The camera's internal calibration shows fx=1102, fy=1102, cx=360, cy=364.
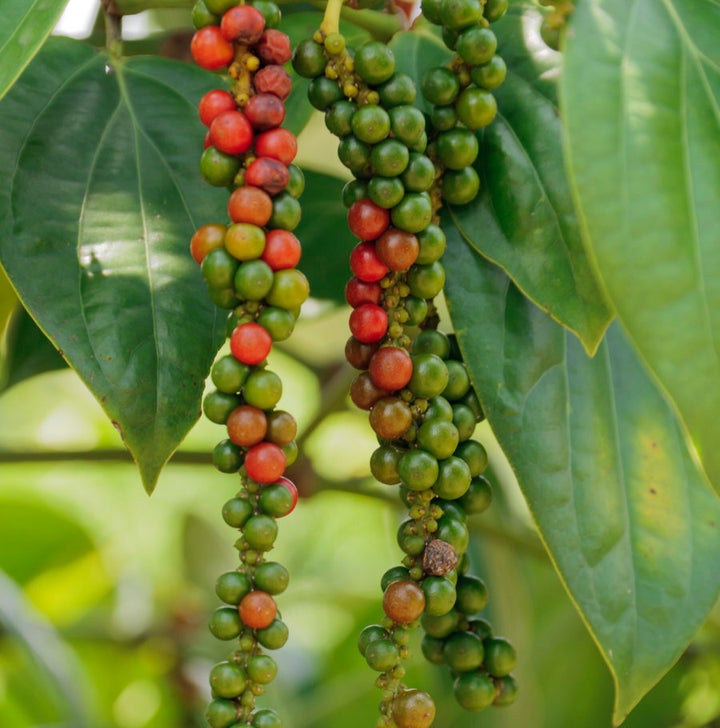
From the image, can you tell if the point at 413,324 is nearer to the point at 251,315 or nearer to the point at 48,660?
the point at 251,315

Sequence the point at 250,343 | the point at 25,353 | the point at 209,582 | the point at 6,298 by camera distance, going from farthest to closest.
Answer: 1. the point at 209,582
2. the point at 25,353
3. the point at 6,298
4. the point at 250,343

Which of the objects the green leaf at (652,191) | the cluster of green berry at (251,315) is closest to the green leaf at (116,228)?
the cluster of green berry at (251,315)

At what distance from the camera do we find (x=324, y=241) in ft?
2.95

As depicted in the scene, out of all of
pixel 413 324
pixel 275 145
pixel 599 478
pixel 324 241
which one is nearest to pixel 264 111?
pixel 275 145

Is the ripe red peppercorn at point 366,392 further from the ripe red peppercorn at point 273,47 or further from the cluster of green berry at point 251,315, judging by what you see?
the ripe red peppercorn at point 273,47

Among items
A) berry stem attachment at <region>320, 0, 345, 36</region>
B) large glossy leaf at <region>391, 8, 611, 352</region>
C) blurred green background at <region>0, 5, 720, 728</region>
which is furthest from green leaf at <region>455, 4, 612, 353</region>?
blurred green background at <region>0, 5, 720, 728</region>

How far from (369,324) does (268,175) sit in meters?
0.09

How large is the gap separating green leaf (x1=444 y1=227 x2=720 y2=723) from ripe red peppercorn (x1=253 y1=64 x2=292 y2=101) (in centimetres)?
15

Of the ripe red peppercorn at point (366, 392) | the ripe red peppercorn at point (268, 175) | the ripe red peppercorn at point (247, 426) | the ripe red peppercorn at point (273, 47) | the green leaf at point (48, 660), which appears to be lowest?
the green leaf at point (48, 660)

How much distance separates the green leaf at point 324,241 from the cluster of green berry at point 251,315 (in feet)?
1.30

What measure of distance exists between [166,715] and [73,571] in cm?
22

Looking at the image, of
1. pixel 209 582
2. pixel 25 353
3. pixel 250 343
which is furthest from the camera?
pixel 209 582

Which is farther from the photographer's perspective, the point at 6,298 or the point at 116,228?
the point at 6,298

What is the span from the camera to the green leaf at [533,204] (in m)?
0.55
